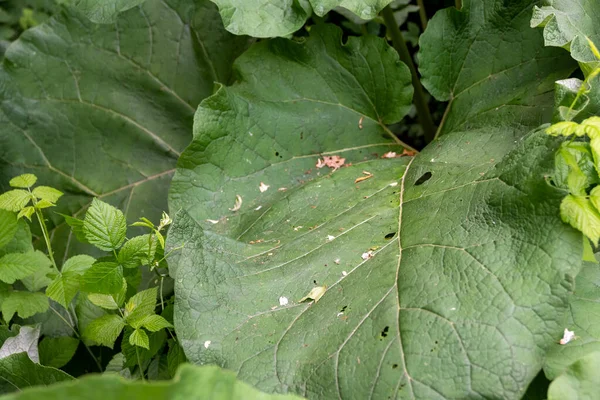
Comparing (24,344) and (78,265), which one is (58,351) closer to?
(24,344)

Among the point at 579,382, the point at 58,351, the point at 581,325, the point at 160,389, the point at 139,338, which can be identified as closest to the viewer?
the point at 160,389

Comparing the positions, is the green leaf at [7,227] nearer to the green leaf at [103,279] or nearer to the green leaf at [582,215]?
the green leaf at [103,279]

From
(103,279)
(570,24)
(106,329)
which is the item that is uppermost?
(570,24)

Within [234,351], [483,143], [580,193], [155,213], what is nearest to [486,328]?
[580,193]

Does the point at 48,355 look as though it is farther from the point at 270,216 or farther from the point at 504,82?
the point at 504,82

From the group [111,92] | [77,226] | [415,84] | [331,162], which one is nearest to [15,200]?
[77,226]

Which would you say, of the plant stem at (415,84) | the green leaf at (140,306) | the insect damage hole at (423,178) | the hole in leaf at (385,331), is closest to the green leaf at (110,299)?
the green leaf at (140,306)

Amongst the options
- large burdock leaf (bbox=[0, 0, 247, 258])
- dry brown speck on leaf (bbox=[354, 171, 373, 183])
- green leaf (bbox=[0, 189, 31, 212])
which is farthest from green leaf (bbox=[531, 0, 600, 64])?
green leaf (bbox=[0, 189, 31, 212])
